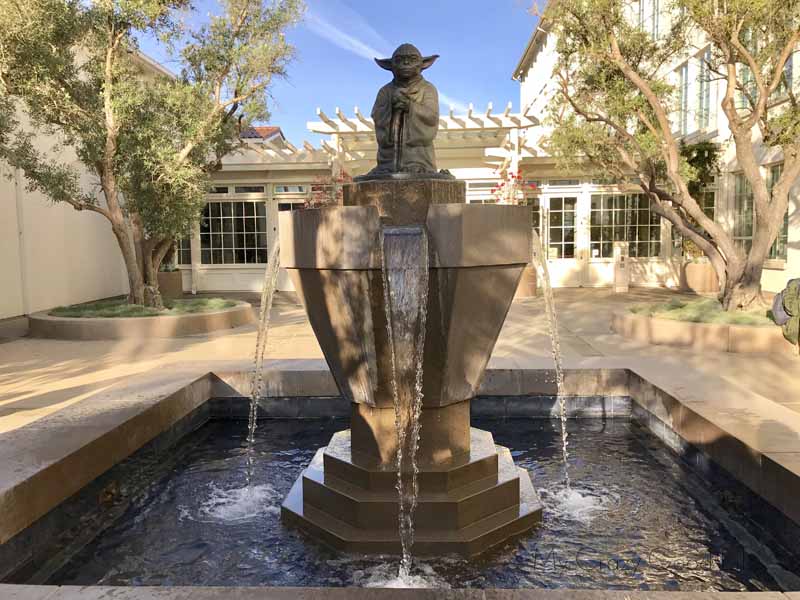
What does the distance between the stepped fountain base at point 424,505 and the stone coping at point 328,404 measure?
1114 millimetres

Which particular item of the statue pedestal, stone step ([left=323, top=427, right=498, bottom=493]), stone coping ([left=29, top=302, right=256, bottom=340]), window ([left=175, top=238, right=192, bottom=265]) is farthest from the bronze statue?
window ([left=175, top=238, right=192, bottom=265])

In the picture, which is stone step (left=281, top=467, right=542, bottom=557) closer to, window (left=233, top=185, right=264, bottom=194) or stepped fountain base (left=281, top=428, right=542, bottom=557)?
stepped fountain base (left=281, top=428, right=542, bottom=557)

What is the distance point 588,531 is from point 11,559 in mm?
2708

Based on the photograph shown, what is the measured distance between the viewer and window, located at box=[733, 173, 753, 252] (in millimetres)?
13117

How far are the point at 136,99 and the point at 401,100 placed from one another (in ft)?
20.6

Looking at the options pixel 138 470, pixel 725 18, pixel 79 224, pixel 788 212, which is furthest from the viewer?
pixel 79 224

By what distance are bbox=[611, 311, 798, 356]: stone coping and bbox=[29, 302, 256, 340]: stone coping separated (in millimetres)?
5857

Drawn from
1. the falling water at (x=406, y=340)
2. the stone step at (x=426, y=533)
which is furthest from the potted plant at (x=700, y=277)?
the falling water at (x=406, y=340)

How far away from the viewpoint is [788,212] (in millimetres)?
11688

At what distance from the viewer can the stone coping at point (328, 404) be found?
9.81ft

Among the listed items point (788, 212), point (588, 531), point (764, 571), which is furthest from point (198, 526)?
point (788, 212)

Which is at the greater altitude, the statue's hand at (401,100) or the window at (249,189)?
the window at (249,189)

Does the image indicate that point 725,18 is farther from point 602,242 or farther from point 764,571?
point 602,242

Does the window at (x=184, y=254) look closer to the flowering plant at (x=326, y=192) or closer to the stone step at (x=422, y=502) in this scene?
the flowering plant at (x=326, y=192)
